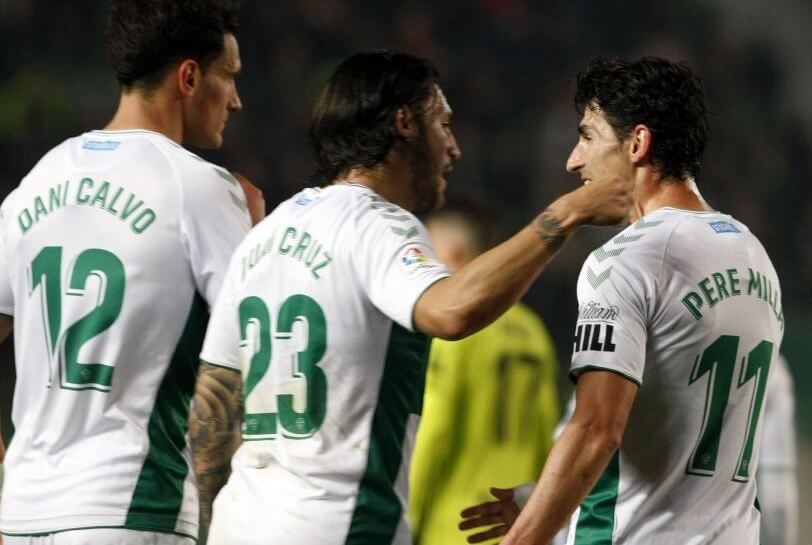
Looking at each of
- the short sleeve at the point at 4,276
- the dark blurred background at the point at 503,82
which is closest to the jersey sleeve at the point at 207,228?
the short sleeve at the point at 4,276

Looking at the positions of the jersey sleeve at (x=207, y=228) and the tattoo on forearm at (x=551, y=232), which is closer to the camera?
the tattoo on forearm at (x=551, y=232)

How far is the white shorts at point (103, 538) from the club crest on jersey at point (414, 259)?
83 cm

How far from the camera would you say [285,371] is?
2682 mm

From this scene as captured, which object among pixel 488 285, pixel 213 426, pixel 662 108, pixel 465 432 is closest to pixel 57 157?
pixel 213 426

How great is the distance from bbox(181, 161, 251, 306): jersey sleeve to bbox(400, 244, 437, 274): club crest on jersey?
1.62ft

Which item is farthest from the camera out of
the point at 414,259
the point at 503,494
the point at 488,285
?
the point at 503,494

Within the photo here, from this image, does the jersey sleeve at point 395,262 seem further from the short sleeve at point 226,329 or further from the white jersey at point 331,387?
the short sleeve at point 226,329

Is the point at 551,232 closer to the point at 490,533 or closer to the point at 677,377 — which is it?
the point at 677,377

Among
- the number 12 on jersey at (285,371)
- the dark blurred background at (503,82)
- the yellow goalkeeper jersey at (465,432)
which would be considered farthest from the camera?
the dark blurred background at (503,82)

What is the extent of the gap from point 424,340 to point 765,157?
8988 mm

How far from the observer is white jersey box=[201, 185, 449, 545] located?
259 centimetres

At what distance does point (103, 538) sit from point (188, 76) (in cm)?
105

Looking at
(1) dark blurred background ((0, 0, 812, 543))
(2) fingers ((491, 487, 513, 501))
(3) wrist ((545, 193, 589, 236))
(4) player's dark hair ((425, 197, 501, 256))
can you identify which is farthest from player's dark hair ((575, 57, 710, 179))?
(1) dark blurred background ((0, 0, 812, 543))

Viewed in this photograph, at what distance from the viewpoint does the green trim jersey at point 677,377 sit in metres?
2.77
